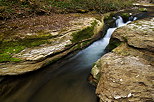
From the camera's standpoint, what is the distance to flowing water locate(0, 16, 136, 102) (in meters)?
4.68

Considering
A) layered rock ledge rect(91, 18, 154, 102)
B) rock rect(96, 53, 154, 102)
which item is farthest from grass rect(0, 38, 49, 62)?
rock rect(96, 53, 154, 102)

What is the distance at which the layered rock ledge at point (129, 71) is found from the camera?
11.7 feet

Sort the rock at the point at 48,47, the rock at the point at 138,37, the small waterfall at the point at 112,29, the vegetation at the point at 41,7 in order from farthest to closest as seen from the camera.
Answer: the small waterfall at the point at 112,29, the vegetation at the point at 41,7, the rock at the point at 138,37, the rock at the point at 48,47

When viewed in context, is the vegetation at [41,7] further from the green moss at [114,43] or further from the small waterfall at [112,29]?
the green moss at [114,43]

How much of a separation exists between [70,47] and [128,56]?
3291 mm

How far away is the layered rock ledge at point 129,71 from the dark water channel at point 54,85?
90 cm

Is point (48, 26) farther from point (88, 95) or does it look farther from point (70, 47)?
Answer: point (88, 95)

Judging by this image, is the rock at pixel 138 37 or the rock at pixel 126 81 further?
the rock at pixel 138 37

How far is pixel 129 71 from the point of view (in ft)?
13.9

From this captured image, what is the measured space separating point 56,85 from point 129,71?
10.7 feet

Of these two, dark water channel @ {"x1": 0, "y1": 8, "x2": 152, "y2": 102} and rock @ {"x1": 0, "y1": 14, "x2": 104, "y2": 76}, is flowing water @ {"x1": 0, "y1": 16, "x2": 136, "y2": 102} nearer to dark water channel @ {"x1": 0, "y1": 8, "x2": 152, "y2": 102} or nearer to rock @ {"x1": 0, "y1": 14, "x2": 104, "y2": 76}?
dark water channel @ {"x1": 0, "y1": 8, "x2": 152, "y2": 102}

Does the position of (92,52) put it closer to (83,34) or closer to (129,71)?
(83,34)

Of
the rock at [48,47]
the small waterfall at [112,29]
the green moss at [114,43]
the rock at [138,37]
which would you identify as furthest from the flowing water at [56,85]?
the small waterfall at [112,29]

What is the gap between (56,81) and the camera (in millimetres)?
5660
